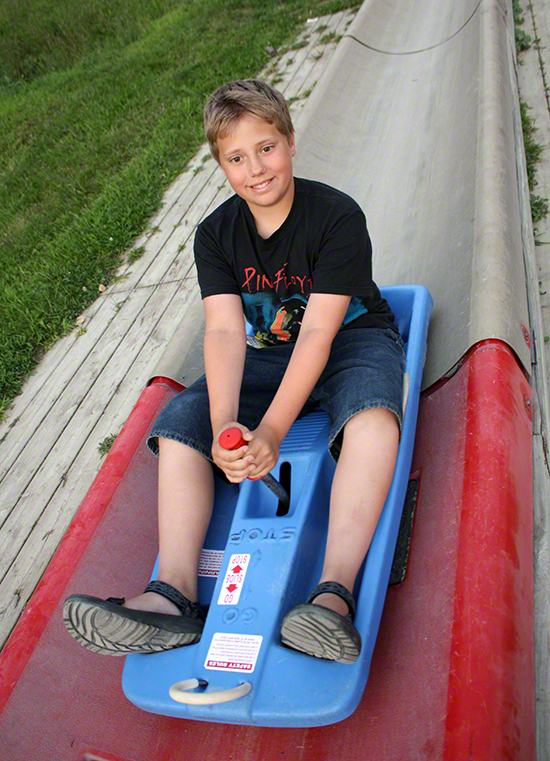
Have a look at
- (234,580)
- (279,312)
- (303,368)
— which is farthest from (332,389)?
(234,580)

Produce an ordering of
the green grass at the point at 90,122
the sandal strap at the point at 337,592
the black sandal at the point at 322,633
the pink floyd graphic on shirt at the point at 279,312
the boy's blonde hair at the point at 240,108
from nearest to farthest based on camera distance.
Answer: the black sandal at the point at 322,633 < the sandal strap at the point at 337,592 < the boy's blonde hair at the point at 240,108 < the pink floyd graphic on shirt at the point at 279,312 < the green grass at the point at 90,122

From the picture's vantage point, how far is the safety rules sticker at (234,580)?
46.8 inches

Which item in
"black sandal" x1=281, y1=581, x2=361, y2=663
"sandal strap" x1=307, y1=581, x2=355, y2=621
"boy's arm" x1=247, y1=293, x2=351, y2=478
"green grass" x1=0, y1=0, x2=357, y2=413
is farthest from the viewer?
"green grass" x1=0, y1=0, x2=357, y2=413

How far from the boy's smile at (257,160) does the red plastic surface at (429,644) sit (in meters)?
0.67

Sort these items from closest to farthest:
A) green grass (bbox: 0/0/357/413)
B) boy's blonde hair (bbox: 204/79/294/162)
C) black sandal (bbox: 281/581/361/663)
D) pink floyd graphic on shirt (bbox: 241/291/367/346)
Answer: black sandal (bbox: 281/581/361/663) → boy's blonde hair (bbox: 204/79/294/162) → pink floyd graphic on shirt (bbox: 241/291/367/346) → green grass (bbox: 0/0/357/413)

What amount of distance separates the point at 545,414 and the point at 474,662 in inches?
32.1

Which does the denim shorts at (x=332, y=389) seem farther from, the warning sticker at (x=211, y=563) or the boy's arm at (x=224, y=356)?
the warning sticker at (x=211, y=563)

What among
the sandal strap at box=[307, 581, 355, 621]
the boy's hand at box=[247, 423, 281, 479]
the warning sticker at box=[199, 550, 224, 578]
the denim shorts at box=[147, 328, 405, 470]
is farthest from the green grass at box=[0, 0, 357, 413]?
the sandal strap at box=[307, 581, 355, 621]

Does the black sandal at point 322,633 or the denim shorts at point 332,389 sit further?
the denim shorts at point 332,389

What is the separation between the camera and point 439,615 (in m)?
1.09

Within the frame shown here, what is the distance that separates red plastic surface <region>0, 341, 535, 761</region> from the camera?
0.95 meters

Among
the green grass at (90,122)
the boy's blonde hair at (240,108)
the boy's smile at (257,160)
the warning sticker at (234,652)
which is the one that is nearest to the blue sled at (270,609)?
the warning sticker at (234,652)

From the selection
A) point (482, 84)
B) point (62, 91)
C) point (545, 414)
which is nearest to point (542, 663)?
point (545, 414)

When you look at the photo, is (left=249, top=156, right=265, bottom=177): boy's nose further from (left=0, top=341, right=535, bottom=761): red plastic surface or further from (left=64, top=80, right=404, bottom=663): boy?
(left=0, top=341, right=535, bottom=761): red plastic surface
